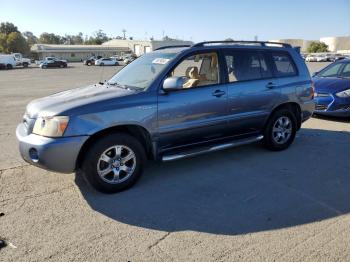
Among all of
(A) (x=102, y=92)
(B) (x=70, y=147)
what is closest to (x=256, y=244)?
(B) (x=70, y=147)

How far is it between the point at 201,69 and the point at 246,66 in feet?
2.61

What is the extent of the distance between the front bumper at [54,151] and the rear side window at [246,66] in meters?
2.62

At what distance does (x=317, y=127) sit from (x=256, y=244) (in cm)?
561

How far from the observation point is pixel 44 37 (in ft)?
493

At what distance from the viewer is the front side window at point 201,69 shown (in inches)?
213

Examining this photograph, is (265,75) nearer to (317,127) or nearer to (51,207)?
(317,127)

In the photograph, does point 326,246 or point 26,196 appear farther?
point 26,196

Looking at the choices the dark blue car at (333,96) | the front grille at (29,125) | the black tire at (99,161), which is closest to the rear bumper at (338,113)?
the dark blue car at (333,96)

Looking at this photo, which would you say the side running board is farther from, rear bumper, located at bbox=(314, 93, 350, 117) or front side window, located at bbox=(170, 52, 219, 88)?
rear bumper, located at bbox=(314, 93, 350, 117)

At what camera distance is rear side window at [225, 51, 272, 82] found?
569cm

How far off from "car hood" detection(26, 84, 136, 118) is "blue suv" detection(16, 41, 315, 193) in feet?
0.05

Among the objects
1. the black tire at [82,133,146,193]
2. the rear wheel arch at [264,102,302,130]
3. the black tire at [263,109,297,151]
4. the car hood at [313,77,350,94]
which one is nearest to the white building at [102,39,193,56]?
the car hood at [313,77,350,94]

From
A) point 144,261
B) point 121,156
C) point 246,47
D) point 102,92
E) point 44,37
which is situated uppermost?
point 44,37

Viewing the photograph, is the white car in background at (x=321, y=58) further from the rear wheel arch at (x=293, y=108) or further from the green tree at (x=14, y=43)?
the green tree at (x=14, y=43)
